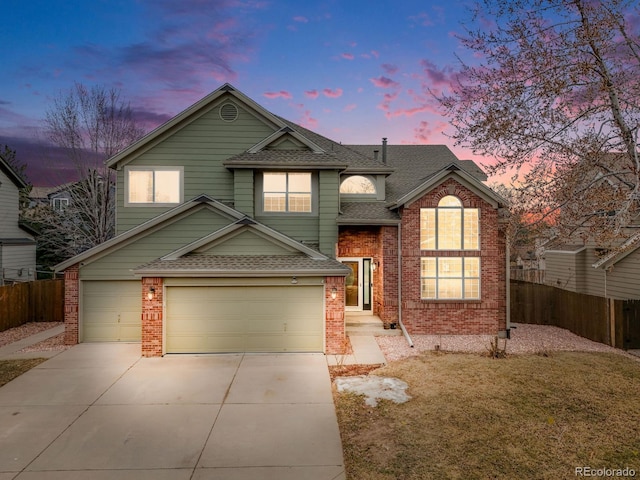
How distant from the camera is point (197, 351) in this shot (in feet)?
36.7

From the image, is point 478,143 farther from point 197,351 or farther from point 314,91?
point 314,91

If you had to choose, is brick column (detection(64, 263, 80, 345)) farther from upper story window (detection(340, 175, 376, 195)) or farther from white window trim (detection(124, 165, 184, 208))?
upper story window (detection(340, 175, 376, 195))

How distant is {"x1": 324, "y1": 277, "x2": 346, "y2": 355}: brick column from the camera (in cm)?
1112

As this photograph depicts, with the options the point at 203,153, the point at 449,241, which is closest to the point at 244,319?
the point at 203,153

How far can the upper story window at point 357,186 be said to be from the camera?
50.4 feet

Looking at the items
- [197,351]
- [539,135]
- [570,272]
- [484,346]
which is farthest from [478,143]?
[570,272]

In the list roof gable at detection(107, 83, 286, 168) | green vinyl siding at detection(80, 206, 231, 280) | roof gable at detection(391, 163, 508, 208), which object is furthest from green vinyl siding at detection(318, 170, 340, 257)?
green vinyl siding at detection(80, 206, 231, 280)

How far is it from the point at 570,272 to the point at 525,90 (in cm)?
1661

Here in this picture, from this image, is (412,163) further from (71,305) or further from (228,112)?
(71,305)

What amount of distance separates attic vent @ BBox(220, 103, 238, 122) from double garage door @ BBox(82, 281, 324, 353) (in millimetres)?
7196

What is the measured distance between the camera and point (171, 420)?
6973 millimetres

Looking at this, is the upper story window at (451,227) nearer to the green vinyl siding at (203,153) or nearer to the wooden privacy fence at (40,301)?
the green vinyl siding at (203,153)

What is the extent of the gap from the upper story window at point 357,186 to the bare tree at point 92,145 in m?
12.4

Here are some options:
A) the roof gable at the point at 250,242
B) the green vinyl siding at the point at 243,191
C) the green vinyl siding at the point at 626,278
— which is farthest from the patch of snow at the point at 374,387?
the green vinyl siding at the point at 626,278
